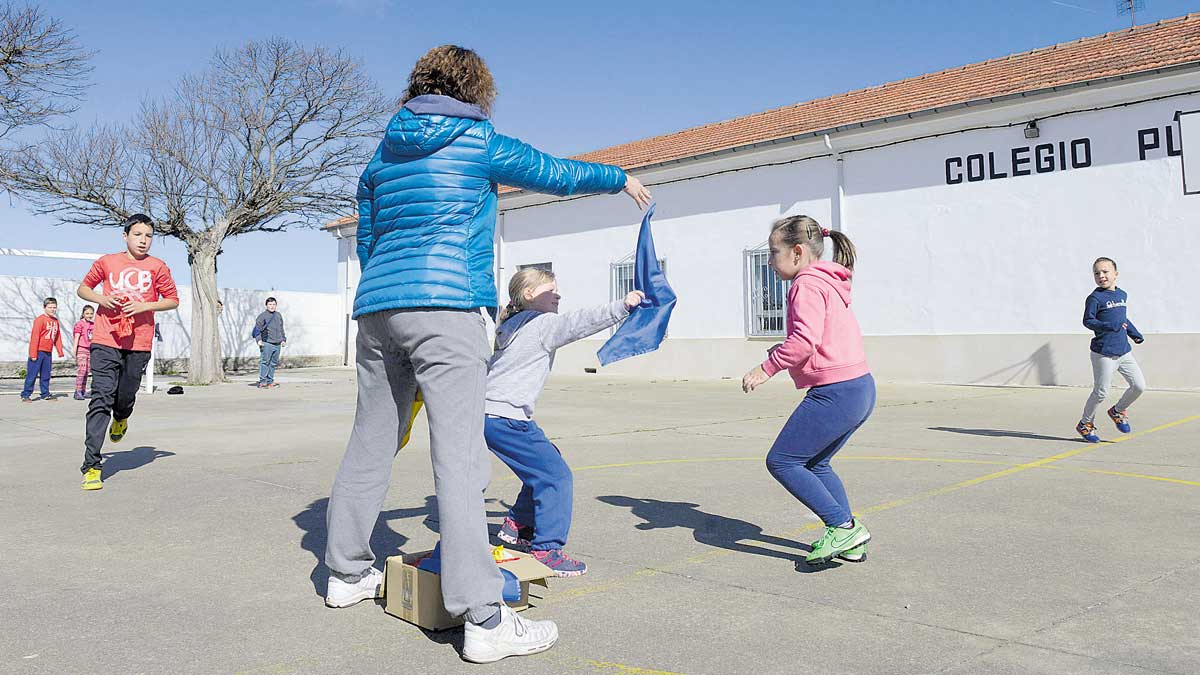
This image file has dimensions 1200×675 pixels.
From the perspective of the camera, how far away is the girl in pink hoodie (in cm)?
364

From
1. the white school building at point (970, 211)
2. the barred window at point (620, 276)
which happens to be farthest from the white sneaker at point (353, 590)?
the barred window at point (620, 276)

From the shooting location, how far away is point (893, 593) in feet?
10.7

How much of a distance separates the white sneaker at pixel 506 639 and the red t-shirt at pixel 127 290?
13.9 feet

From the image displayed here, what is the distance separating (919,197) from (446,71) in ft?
50.1

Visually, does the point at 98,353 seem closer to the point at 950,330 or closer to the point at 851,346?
the point at 851,346

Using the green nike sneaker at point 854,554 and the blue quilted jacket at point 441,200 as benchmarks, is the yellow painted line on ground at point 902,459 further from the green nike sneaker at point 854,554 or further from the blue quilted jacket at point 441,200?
the blue quilted jacket at point 441,200

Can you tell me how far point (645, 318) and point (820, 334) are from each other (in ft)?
2.40

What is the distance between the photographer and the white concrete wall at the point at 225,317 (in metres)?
23.3

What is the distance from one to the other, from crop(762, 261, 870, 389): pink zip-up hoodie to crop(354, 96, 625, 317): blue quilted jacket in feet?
4.12

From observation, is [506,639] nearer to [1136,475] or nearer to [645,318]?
[645,318]

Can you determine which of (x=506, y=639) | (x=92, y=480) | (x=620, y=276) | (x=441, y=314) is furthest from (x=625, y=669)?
(x=620, y=276)

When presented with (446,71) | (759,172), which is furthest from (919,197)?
(446,71)

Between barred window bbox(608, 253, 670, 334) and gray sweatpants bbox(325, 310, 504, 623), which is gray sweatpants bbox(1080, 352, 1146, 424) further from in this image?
barred window bbox(608, 253, 670, 334)

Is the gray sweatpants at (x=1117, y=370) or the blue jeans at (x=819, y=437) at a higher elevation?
the gray sweatpants at (x=1117, y=370)
